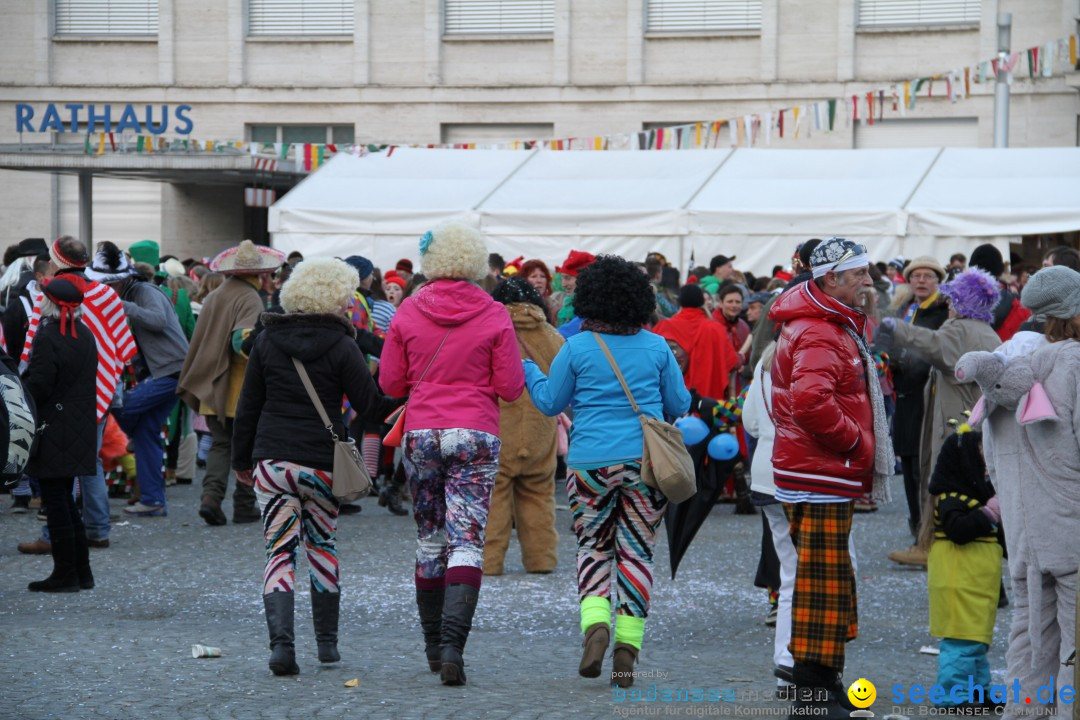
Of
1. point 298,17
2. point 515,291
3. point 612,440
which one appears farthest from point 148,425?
point 298,17

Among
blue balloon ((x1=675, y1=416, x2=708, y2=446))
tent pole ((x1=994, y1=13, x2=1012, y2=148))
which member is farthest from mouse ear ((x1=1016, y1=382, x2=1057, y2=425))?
tent pole ((x1=994, y1=13, x2=1012, y2=148))

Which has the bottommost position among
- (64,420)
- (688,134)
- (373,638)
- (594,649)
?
(373,638)

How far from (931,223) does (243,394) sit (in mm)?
12400

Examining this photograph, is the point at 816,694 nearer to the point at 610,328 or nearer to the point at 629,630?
the point at 629,630

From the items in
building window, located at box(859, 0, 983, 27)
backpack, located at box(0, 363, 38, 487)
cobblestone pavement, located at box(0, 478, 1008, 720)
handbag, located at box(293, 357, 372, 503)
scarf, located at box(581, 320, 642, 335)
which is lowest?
cobblestone pavement, located at box(0, 478, 1008, 720)

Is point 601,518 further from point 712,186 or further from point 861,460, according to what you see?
point 712,186

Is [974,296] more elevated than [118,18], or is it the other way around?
[118,18]

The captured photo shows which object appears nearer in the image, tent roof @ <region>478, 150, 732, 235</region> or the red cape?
the red cape

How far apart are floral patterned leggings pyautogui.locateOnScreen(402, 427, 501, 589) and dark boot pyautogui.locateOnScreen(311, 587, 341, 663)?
1.42 feet

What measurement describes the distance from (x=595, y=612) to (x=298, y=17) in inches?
1089

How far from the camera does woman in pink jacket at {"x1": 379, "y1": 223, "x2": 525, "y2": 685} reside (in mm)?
6633

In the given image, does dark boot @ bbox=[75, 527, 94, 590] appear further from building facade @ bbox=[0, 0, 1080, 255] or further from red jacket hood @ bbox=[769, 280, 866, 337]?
building facade @ bbox=[0, 0, 1080, 255]

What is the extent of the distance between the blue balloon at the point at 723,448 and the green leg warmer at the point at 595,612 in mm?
1148

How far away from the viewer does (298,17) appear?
32719mm
